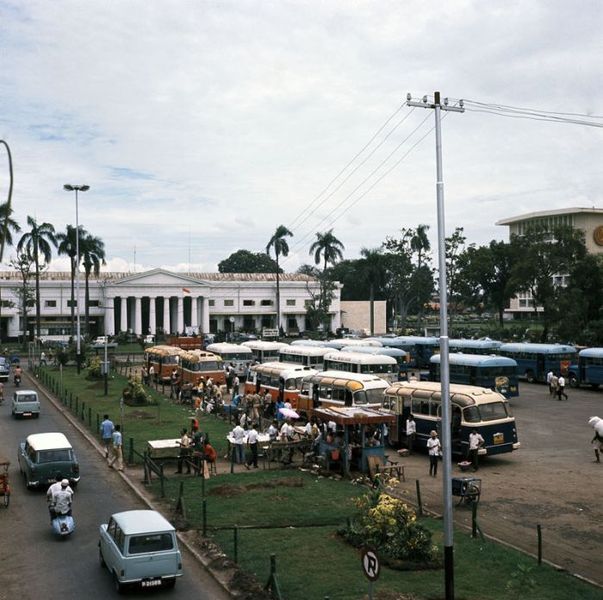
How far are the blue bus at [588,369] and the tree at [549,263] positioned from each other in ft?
77.3

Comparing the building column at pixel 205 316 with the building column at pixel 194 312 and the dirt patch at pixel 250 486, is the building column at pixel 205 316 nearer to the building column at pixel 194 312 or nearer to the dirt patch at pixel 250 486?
the building column at pixel 194 312

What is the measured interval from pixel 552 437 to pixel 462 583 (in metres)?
17.4

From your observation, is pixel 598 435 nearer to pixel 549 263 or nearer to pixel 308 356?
pixel 308 356

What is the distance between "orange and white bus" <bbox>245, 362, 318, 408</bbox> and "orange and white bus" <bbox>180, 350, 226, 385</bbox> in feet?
18.2

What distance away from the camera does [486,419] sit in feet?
81.9

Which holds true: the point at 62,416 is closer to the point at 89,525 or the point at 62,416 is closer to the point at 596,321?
the point at 89,525

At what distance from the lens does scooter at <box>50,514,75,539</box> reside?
16766 millimetres

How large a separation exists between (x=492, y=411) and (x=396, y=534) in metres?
11.0

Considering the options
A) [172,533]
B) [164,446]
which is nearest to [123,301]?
[164,446]

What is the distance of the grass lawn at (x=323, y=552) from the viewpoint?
13.3 m

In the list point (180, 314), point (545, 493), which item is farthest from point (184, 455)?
point (180, 314)

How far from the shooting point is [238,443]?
968 inches

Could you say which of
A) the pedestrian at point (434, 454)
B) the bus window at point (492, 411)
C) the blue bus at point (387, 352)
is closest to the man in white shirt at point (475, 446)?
the bus window at point (492, 411)

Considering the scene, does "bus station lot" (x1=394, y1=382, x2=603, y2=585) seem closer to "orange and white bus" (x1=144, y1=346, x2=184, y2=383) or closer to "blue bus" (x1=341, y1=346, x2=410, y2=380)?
"blue bus" (x1=341, y1=346, x2=410, y2=380)
